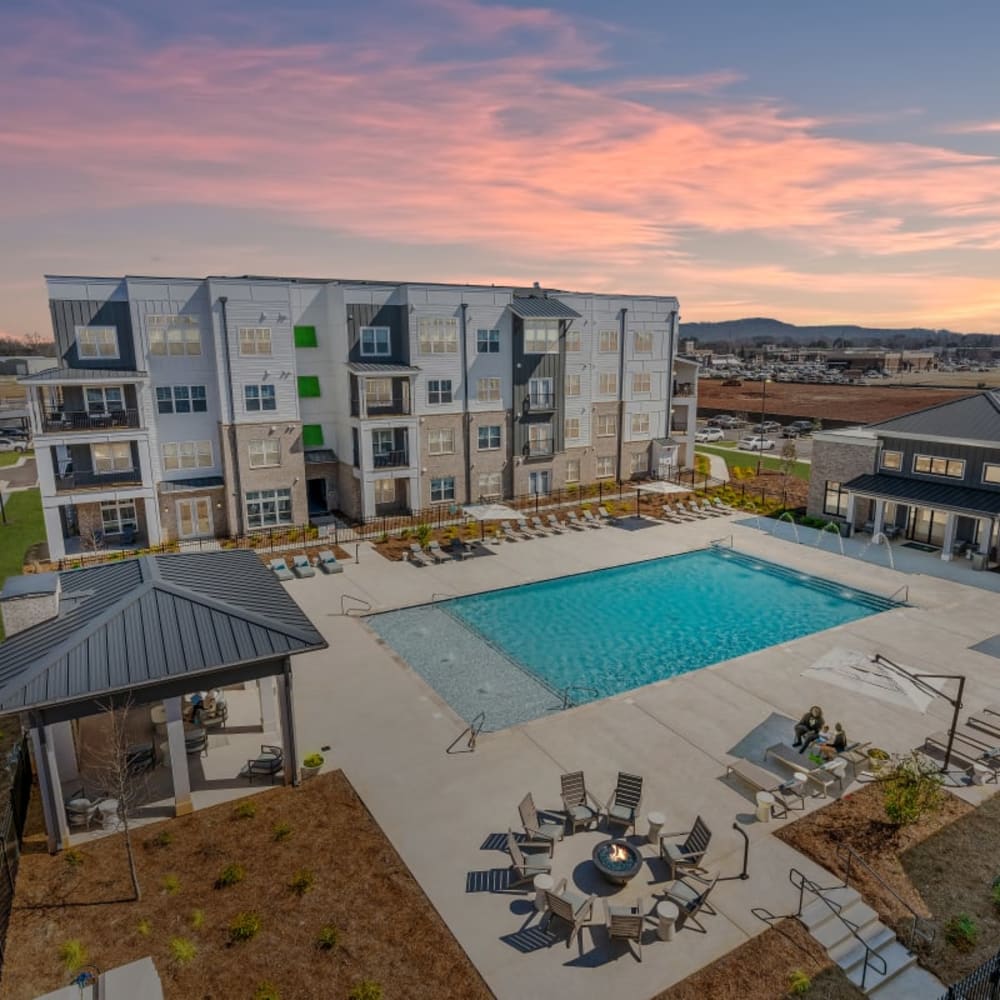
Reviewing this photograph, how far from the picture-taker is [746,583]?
31109mm

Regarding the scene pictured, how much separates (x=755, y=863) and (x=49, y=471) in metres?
33.2

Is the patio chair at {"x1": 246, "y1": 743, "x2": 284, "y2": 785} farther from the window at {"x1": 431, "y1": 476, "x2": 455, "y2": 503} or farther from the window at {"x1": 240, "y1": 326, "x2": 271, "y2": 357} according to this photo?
the window at {"x1": 431, "y1": 476, "x2": 455, "y2": 503}

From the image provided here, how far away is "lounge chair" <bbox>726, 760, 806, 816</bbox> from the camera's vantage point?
15609mm

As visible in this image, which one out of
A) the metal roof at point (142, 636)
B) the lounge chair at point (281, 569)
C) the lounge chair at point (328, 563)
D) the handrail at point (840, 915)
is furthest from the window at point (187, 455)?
the handrail at point (840, 915)

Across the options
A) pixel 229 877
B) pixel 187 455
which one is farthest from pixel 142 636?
pixel 187 455

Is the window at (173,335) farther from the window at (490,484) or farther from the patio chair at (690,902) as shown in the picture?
the patio chair at (690,902)

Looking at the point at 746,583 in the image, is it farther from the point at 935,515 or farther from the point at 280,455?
the point at 280,455

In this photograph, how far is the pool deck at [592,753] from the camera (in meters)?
11.9

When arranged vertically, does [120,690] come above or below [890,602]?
above

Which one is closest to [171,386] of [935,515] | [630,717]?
[630,717]

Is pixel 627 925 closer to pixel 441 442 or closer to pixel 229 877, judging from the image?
pixel 229 877

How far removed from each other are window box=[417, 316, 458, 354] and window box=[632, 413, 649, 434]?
1565cm

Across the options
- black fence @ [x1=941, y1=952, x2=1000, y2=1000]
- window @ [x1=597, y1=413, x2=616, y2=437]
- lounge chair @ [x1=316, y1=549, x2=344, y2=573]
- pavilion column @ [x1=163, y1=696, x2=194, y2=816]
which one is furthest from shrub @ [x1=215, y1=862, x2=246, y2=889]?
window @ [x1=597, y1=413, x2=616, y2=437]

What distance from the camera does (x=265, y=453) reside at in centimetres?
3734
